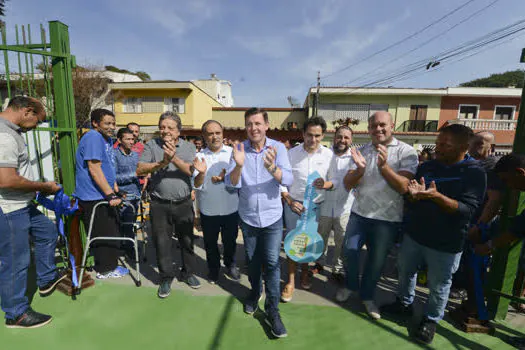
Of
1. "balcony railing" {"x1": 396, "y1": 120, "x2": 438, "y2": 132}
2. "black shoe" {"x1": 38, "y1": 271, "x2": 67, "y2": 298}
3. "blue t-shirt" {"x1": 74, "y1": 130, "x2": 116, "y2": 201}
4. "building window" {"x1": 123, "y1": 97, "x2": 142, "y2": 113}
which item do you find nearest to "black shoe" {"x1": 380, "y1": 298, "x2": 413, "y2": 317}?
"blue t-shirt" {"x1": 74, "y1": 130, "x2": 116, "y2": 201}

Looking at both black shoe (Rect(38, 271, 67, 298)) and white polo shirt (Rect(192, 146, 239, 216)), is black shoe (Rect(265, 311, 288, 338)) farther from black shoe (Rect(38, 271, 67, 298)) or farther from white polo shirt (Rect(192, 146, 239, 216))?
black shoe (Rect(38, 271, 67, 298))

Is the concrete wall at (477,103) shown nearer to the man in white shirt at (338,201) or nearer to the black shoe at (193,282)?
the man in white shirt at (338,201)

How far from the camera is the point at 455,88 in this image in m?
20.0

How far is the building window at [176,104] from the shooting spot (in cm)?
2020

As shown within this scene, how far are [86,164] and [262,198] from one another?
2208 millimetres

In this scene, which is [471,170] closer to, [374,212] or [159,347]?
[374,212]

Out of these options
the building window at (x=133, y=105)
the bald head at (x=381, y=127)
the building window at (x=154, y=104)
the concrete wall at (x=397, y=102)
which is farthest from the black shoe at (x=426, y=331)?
the building window at (x=133, y=105)

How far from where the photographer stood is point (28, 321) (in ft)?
7.48

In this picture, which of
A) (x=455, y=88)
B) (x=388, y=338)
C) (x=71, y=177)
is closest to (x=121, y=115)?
(x=71, y=177)

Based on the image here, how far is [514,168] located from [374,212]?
110 centimetres

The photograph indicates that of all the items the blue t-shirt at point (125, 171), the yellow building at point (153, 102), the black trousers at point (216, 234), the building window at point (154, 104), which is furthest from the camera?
the building window at point (154, 104)

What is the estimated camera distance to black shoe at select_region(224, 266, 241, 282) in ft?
10.7

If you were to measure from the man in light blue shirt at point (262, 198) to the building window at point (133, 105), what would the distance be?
21.5 metres

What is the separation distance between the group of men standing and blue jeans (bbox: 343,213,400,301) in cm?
1
